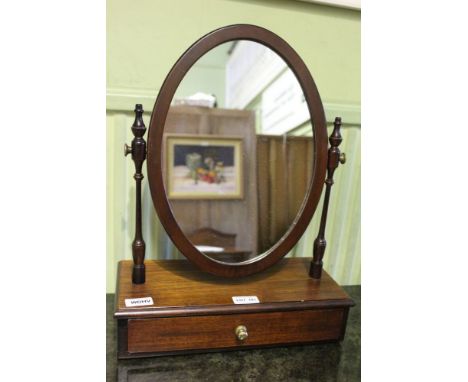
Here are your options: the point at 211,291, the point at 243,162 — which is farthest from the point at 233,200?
the point at 211,291

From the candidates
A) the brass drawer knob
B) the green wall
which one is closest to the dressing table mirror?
the brass drawer knob

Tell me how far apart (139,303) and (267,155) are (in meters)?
0.36

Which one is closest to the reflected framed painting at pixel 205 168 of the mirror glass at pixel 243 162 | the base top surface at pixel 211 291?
the mirror glass at pixel 243 162

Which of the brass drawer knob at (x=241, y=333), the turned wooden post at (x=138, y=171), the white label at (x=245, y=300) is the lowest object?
the brass drawer knob at (x=241, y=333)

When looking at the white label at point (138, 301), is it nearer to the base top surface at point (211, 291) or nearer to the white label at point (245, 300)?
the base top surface at point (211, 291)

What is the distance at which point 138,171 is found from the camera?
60 cm

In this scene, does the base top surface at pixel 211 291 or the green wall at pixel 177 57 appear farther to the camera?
the green wall at pixel 177 57

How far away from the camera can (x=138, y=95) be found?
2.58ft

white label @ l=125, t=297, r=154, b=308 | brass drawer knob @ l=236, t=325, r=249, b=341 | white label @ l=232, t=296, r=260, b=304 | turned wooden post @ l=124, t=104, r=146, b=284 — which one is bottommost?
brass drawer knob @ l=236, t=325, r=249, b=341

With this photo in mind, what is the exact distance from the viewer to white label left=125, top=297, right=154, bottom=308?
1.90ft

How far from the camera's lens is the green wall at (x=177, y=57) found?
30.6 inches

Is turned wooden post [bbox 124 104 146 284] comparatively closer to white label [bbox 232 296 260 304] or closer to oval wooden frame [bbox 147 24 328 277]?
oval wooden frame [bbox 147 24 328 277]

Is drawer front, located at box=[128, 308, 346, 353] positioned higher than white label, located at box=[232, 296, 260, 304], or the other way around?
white label, located at box=[232, 296, 260, 304]

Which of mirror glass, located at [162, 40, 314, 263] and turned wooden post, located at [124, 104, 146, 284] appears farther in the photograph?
mirror glass, located at [162, 40, 314, 263]
